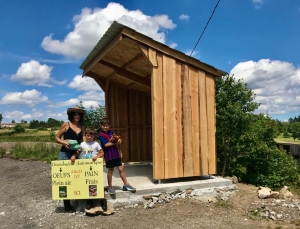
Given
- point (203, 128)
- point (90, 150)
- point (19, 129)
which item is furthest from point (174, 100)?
point (19, 129)

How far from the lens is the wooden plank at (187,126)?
653 centimetres

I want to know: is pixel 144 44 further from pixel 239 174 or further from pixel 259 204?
pixel 239 174

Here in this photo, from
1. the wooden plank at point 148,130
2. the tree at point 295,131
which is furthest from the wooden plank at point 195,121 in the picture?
the tree at point 295,131

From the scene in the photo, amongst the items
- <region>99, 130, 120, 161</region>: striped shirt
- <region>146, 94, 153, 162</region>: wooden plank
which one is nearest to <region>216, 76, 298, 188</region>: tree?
<region>146, 94, 153, 162</region>: wooden plank

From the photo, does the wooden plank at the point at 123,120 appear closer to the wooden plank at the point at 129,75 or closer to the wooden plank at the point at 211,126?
the wooden plank at the point at 129,75

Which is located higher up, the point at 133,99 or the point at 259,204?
the point at 133,99

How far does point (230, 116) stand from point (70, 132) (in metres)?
5.53

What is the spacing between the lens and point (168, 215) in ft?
17.2

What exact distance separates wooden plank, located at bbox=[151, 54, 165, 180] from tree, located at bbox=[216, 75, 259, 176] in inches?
136

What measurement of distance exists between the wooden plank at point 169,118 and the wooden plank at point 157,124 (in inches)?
3.7

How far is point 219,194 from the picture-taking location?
6246 millimetres

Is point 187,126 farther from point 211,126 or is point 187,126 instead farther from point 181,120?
point 211,126

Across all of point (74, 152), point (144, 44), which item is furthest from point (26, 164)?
point (144, 44)

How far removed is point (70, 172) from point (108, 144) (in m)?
0.86
